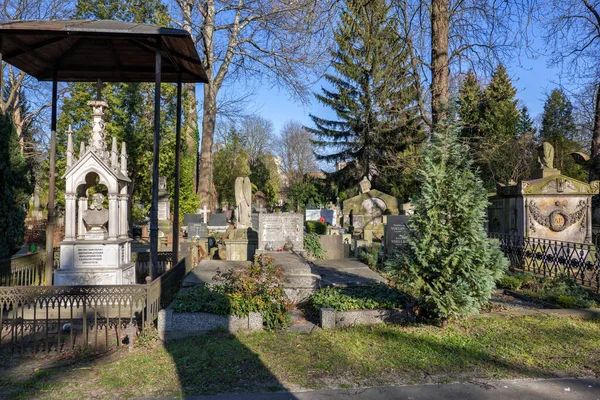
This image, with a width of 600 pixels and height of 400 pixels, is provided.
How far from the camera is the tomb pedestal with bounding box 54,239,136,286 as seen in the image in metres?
8.16

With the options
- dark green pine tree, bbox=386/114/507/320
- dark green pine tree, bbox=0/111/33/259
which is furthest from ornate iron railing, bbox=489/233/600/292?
dark green pine tree, bbox=0/111/33/259

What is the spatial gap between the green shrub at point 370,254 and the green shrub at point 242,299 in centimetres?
638

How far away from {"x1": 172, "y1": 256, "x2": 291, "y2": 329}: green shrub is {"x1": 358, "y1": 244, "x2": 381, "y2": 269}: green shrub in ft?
20.9

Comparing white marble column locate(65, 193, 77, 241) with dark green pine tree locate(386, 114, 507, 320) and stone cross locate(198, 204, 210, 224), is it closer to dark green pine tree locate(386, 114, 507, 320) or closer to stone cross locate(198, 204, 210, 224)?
dark green pine tree locate(386, 114, 507, 320)

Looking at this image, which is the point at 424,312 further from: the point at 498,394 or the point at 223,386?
the point at 223,386

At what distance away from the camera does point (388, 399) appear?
13.5 feet

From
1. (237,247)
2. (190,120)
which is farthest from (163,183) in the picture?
(237,247)

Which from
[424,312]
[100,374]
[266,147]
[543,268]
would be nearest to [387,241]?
[543,268]

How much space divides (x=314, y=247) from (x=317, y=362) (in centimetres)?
907

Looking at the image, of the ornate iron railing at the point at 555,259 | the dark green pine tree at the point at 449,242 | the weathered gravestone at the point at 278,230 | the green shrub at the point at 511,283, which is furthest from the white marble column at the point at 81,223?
the ornate iron railing at the point at 555,259

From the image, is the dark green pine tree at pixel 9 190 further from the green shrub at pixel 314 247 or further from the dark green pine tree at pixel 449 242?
the green shrub at pixel 314 247

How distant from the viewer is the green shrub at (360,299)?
680 centimetres

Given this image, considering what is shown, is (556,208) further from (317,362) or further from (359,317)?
(317,362)

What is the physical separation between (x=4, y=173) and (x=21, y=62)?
2.42 m
